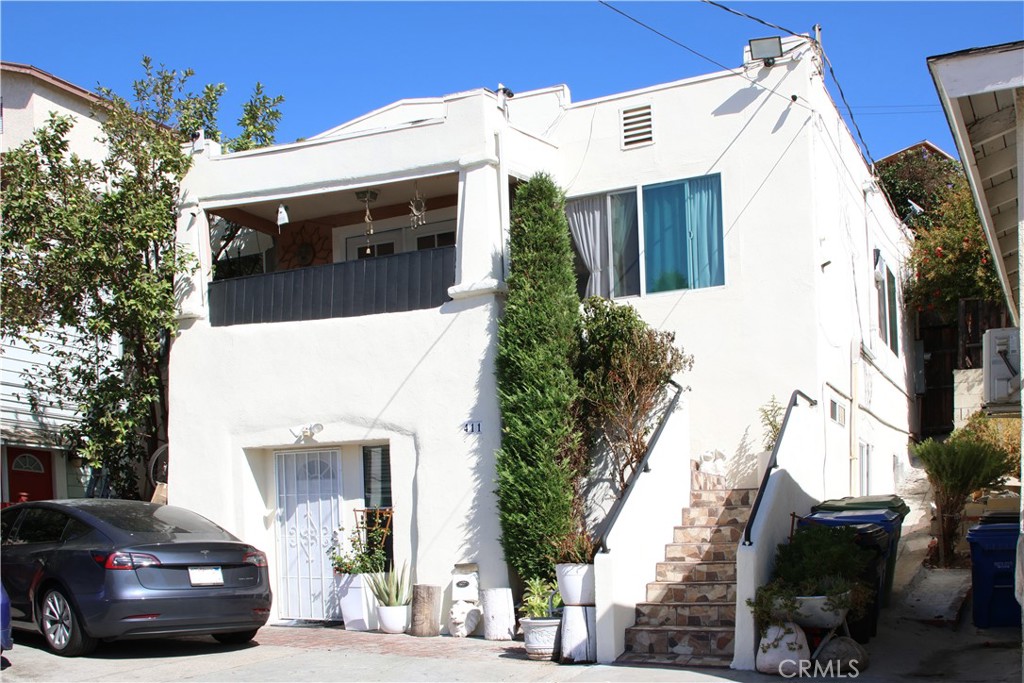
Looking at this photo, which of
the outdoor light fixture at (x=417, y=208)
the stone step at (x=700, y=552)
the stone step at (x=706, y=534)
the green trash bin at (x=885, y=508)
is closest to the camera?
the green trash bin at (x=885, y=508)

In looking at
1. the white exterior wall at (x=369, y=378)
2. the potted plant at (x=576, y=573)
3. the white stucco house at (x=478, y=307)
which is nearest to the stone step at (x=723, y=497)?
the white stucco house at (x=478, y=307)

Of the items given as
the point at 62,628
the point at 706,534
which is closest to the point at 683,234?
the point at 706,534

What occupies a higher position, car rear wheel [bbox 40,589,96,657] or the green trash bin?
the green trash bin

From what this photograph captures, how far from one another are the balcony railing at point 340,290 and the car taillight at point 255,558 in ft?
12.2

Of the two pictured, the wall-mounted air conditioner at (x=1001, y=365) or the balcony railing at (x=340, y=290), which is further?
the balcony railing at (x=340, y=290)

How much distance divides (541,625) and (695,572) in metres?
1.69

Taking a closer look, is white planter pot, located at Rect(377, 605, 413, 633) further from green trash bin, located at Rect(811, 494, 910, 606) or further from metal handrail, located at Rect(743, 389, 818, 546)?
green trash bin, located at Rect(811, 494, 910, 606)

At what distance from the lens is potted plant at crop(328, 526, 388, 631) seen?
1234cm

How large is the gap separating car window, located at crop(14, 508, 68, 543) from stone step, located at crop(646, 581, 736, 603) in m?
5.59

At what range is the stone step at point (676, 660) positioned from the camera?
29.9 ft

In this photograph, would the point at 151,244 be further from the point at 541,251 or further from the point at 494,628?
the point at 494,628

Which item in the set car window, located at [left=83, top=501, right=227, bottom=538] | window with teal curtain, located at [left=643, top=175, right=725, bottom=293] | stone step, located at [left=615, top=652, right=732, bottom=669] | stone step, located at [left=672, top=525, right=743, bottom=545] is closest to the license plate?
car window, located at [left=83, top=501, right=227, bottom=538]

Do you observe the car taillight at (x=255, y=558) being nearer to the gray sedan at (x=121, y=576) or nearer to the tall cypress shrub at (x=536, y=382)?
the gray sedan at (x=121, y=576)

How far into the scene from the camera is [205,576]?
32.1 feet
